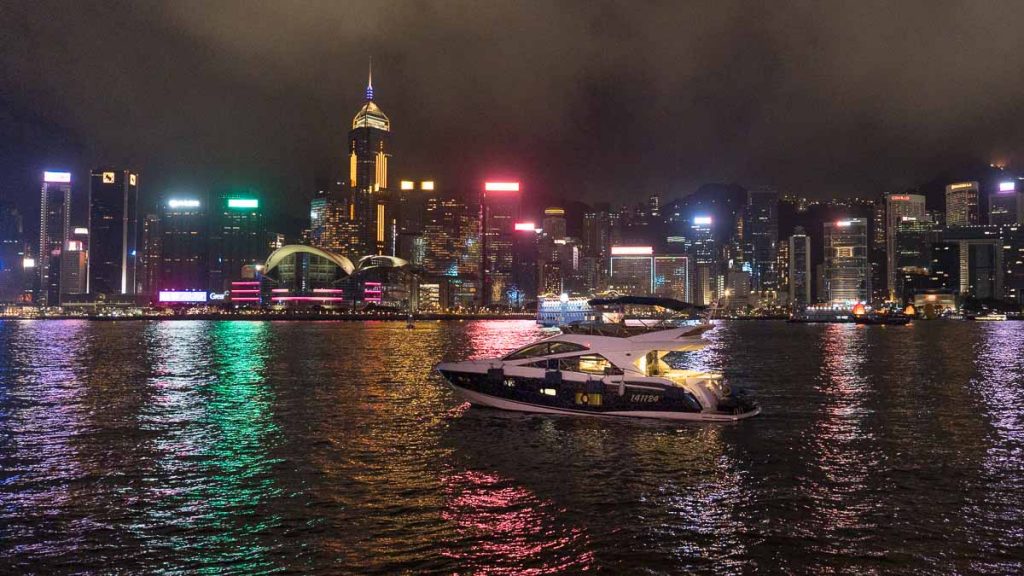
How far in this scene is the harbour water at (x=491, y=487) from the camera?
46.4ft

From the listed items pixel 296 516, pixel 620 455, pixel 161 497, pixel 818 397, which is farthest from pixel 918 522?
pixel 818 397

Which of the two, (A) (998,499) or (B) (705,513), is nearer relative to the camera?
(B) (705,513)

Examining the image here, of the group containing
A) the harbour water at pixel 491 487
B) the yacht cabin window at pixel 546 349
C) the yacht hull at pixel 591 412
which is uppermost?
the yacht cabin window at pixel 546 349

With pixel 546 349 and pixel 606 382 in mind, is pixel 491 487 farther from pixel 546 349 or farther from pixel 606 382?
pixel 546 349

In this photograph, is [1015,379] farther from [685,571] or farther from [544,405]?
[685,571]

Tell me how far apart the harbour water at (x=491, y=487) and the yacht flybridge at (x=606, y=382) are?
964 mm

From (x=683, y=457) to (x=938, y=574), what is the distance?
10151 millimetres

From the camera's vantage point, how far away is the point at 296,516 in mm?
16609

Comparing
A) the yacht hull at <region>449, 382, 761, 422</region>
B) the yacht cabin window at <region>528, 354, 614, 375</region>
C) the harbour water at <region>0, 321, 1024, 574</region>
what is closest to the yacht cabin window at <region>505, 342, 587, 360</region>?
the yacht cabin window at <region>528, 354, 614, 375</region>

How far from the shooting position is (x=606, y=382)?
2959 centimetres

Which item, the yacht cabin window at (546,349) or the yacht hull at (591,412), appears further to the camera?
the yacht cabin window at (546,349)

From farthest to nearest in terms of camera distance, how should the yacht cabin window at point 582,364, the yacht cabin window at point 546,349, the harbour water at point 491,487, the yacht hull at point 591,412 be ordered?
the yacht cabin window at point 546,349 → the yacht cabin window at point 582,364 → the yacht hull at point 591,412 → the harbour water at point 491,487

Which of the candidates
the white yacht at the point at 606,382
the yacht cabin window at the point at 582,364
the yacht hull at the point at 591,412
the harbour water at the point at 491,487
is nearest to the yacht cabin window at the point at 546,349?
the white yacht at the point at 606,382

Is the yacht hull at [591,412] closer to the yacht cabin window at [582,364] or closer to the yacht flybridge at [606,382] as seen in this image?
the yacht flybridge at [606,382]
